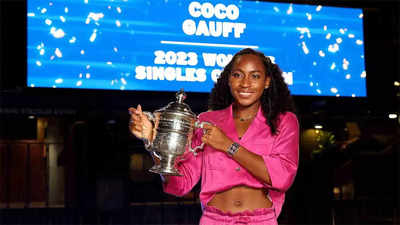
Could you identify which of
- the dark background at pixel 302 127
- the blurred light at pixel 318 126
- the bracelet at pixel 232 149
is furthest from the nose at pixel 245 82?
the blurred light at pixel 318 126

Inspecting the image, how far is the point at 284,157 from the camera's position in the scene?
5.01ft

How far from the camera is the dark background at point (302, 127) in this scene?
11.6 ft

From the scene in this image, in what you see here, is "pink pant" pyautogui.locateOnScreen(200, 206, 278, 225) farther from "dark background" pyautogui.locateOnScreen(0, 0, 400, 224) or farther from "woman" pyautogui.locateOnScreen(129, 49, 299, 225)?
"dark background" pyautogui.locateOnScreen(0, 0, 400, 224)

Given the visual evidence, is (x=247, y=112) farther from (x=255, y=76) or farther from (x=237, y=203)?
(x=237, y=203)

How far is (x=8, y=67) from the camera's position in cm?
353

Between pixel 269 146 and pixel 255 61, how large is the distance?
0.26m

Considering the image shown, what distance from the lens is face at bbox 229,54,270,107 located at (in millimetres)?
1583

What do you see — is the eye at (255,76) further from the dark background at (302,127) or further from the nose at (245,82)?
the dark background at (302,127)

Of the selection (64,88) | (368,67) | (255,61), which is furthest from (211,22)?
(255,61)

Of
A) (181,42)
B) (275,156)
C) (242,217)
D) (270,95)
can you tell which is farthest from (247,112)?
(181,42)

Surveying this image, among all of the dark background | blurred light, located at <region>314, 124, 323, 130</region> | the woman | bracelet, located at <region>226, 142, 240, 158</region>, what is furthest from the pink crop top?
blurred light, located at <region>314, 124, 323, 130</region>

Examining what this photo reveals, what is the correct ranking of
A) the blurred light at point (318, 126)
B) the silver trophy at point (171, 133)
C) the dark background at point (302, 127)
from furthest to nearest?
the blurred light at point (318, 126) → the dark background at point (302, 127) → the silver trophy at point (171, 133)

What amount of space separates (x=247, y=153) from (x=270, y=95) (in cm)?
31

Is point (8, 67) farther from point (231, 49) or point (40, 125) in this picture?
point (231, 49)
